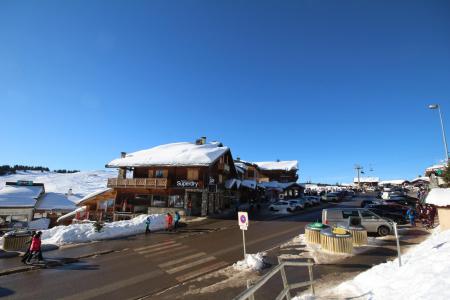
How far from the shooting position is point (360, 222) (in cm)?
1769

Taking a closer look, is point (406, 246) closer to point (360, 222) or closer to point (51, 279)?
point (360, 222)

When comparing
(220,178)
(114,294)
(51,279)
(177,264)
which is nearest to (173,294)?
(114,294)

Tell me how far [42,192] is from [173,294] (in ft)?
120

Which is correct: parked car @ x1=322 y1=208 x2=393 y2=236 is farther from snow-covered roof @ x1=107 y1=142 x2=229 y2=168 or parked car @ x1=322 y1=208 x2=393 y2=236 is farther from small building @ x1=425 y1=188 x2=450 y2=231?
snow-covered roof @ x1=107 y1=142 x2=229 y2=168

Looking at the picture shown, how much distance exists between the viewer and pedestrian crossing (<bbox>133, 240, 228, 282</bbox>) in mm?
11218

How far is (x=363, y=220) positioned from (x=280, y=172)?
5102cm

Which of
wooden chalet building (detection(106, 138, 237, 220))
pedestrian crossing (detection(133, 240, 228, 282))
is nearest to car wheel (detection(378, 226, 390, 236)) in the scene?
pedestrian crossing (detection(133, 240, 228, 282))

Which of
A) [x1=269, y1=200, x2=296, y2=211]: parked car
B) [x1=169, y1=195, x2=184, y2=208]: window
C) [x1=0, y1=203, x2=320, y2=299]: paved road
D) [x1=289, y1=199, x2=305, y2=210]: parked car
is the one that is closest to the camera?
[x1=0, y1=203, x2=320, y2=299]: paved road

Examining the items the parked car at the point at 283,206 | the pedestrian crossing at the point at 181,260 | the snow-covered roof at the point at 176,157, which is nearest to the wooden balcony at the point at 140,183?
the snow-covered roof at the point at 176,157

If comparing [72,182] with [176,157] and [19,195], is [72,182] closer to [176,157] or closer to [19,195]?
[19,195]

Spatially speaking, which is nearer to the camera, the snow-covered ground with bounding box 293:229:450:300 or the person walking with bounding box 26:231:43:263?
the snow-covered ground with bounding box 293:229:450:300

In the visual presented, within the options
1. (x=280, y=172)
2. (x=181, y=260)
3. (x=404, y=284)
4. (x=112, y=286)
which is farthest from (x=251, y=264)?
(x=280, y=172)

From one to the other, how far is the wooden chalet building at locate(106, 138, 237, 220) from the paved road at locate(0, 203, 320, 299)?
14810 millimetres

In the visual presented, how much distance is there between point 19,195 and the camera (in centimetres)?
3375
